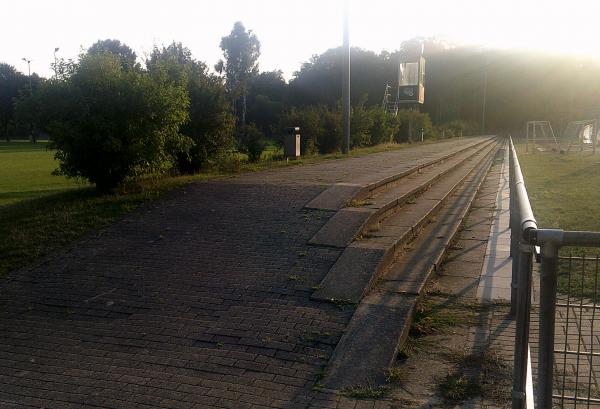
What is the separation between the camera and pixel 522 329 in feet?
9.28

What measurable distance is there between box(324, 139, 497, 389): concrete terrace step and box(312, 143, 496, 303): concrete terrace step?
129 mm

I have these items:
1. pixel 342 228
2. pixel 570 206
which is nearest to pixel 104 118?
pixel 342 228

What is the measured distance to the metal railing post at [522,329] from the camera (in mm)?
2764

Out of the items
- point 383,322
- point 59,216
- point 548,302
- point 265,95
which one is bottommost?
point 383,322

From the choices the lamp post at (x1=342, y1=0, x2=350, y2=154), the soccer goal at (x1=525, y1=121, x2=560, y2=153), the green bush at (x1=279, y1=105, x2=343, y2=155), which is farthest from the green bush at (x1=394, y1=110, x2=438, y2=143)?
the lamp post at (x1=342, y1=0, x2=350, y2=154)

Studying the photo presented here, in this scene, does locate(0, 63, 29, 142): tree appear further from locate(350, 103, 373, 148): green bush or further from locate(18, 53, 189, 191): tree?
locate(18, 53, 189, 191): tree

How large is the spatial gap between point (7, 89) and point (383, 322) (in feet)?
271

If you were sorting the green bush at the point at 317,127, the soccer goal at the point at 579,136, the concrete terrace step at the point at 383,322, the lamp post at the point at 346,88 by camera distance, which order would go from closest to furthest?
the concrete terrace step at the point at 383,322
the lamp post at the point at 346,88
the green bush at the point at 317,127
the soccer goal at the point at 579,136

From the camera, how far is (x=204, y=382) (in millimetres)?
3871

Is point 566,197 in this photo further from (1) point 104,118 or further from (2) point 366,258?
(1) point 104,118

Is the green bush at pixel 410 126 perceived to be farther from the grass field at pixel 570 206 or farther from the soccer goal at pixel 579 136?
the grass field at pixel 570 206

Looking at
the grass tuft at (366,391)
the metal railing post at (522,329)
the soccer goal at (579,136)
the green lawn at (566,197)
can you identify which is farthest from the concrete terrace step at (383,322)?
the soccer goal at (579,136)

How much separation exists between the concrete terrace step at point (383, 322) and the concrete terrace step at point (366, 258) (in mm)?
129

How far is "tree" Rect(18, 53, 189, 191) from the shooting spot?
8766 millimetres
